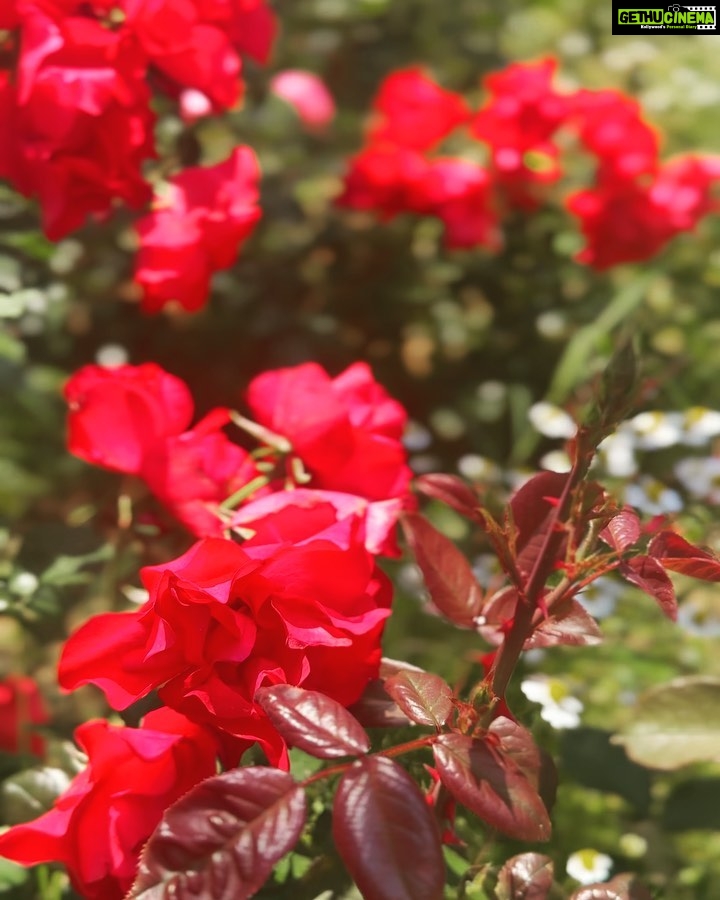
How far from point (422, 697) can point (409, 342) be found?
1.17 metres

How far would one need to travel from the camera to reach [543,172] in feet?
4.80

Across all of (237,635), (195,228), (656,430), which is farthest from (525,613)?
(656,430)

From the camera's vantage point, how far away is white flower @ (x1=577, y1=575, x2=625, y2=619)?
109 centimetres

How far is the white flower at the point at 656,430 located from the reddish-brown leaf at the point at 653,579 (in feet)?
2.38

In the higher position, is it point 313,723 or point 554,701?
point 313,723

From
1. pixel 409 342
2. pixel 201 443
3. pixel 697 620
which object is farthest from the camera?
pixel 409 342

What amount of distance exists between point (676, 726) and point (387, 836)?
1.63 ft

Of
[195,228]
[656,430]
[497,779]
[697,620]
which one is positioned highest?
[195,228]

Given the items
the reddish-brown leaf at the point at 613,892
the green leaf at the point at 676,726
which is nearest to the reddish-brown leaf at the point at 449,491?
the reddish-brown leaf at the point at 613,892

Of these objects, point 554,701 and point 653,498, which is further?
point 653,498

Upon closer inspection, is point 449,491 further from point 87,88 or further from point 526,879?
point 87,88

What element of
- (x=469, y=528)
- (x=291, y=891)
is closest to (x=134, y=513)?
(x=291, y=891)

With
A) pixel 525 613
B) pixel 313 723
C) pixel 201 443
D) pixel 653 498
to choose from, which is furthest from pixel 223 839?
pixel 653 498

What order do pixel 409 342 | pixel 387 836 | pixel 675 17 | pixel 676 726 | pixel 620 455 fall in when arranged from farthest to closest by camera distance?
pixel 409 342 → pixel 675 17 → pixel 620 455 → pixel 676 726 → pixel 387 836
